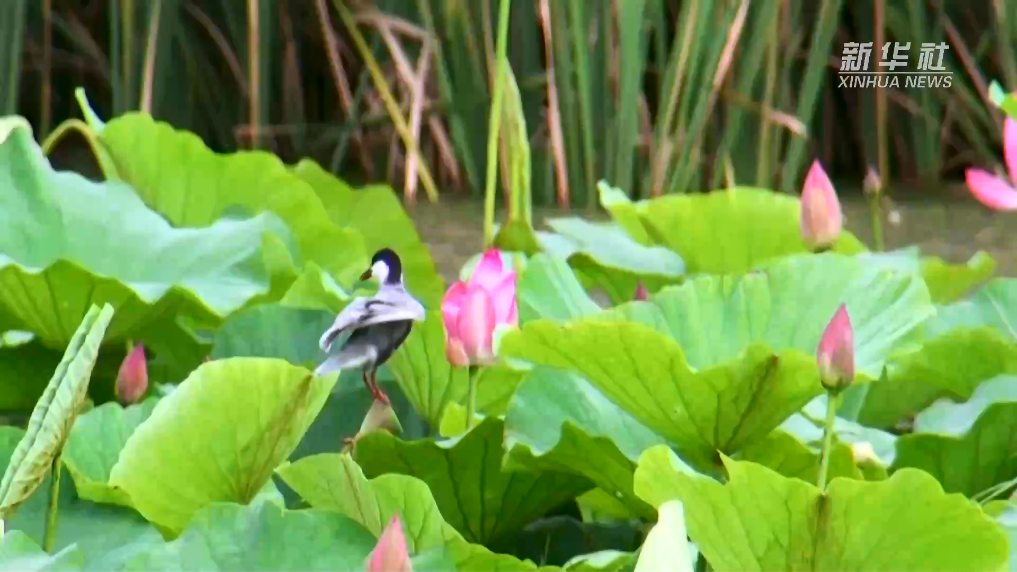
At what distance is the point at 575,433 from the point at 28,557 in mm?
206

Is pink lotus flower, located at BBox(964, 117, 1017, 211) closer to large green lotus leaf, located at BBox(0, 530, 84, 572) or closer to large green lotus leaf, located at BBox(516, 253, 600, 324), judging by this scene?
large green lotus leaf, located at BBox(516, 253, 600, 324)

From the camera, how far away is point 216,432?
0.50 metres

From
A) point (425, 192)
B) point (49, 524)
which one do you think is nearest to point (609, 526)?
point (49, 524)

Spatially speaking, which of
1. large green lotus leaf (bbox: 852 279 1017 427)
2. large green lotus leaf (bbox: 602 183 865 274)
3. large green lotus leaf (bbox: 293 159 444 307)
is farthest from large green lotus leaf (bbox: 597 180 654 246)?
large green lotus leaf (bbox: 852 279 1017 427)

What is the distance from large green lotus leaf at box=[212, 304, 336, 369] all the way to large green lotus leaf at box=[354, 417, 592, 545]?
14cm

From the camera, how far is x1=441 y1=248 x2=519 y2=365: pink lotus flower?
53cm

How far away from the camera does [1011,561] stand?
47cm

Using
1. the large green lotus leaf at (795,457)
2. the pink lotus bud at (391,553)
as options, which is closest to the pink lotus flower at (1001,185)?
the large green lotus leaf at (795,457)

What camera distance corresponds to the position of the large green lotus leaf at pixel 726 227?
2.85 feet

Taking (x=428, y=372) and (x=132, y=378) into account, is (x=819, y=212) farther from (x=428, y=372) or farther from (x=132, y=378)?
(x=132, y=378)

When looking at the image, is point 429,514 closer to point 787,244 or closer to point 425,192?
point 787,244

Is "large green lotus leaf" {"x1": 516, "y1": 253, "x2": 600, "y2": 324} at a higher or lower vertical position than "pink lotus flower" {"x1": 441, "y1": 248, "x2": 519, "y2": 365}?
lower

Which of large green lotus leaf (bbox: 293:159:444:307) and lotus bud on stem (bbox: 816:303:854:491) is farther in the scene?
large green lotus leaf (bbox: 293:159:444:307)

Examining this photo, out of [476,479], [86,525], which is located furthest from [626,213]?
[86,525]
